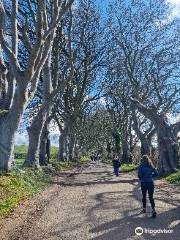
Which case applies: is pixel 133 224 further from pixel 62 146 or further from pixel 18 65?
pixel 62 146

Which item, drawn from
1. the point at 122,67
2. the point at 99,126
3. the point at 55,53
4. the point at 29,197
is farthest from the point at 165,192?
the point at 99,126

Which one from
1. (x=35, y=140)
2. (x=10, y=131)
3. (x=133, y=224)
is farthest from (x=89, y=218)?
(x=35, y=140)

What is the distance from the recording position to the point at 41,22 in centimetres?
1875

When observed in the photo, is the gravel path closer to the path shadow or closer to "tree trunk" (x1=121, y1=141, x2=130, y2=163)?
the path shadow

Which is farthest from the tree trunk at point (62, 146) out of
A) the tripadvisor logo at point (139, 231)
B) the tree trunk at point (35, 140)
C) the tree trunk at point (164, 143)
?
the tripadvisor logo at point (139, 231)

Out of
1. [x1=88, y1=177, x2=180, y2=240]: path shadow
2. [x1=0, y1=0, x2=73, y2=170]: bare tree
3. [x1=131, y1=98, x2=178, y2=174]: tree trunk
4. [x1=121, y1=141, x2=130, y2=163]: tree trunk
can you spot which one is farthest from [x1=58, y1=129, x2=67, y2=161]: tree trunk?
[x1=88, y1=177, x2=180, y2=240]: path shadow

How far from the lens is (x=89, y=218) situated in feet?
43.8

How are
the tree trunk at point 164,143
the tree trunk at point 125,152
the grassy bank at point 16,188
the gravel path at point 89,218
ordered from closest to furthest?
1. the gravel path at point 89,218
2. the grassy bank at point 16,188
3. the tree trunk at point 164,143
4. the tree trunk at point 125,152

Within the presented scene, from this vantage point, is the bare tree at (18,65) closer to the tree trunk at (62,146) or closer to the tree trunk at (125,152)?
the tree trunk at (62,146)

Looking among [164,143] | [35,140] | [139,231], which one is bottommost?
[139,231]

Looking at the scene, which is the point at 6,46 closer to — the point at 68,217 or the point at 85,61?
the point at 68,217

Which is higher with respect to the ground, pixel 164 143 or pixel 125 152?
pixel 125 152

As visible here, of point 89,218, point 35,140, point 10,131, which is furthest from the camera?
point 35,140

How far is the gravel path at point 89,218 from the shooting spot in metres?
11.2
